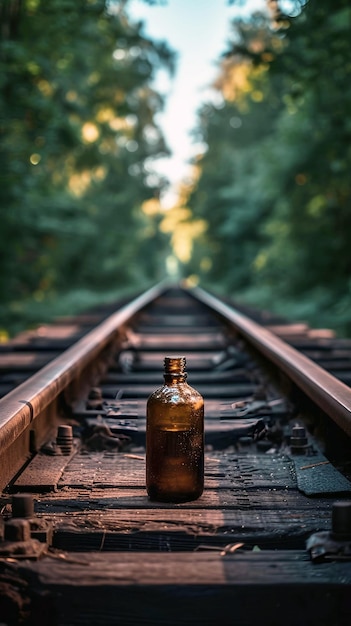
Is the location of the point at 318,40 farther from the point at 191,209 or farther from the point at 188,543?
the point at 191,209

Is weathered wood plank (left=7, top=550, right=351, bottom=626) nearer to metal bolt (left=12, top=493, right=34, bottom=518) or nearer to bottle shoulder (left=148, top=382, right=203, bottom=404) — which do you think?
metal bolt (left=12, top=493, right=34, bottom=518)

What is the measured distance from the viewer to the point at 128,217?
118ft

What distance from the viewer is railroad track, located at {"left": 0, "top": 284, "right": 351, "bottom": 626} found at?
1563 millimetres

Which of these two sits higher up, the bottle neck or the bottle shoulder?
the bottle neck

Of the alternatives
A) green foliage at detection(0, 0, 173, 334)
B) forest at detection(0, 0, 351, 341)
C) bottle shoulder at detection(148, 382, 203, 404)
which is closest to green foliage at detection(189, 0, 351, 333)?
forest at detection(0, 0, 351, 341)

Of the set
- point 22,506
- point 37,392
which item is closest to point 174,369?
point 22,506

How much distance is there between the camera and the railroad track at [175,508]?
1.56 metres

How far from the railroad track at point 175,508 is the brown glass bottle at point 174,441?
56 mm

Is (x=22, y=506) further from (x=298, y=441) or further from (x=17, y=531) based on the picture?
(x=298, y=441)

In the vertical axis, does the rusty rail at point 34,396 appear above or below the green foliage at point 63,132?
below

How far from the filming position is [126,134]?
112ft

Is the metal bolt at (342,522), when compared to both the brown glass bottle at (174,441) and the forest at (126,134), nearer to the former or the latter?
the brown glass bottle at (174,441)

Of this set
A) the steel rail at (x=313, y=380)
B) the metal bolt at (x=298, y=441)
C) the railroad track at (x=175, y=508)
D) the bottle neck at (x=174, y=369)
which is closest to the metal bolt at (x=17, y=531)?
the railroad track at (x=175, y=508)

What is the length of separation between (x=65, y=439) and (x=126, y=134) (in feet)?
106
